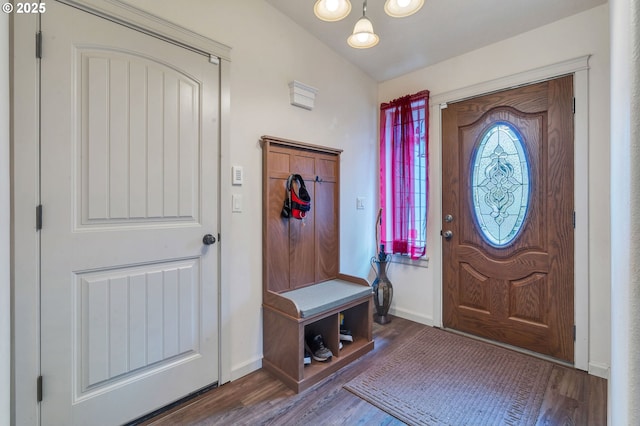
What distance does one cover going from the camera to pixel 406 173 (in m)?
2.93

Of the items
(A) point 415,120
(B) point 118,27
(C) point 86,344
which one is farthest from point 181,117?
(A) point 415,120

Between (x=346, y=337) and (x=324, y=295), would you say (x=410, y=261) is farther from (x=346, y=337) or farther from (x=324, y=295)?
(x=324, y=295)

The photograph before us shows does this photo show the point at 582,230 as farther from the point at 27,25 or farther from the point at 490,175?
the point at 27,25

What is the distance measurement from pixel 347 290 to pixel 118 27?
7.06 feet

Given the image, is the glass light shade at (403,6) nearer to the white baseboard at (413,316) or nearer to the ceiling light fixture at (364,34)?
the ceiling light fixture at (364,34)

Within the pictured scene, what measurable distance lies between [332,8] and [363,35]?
28 cm

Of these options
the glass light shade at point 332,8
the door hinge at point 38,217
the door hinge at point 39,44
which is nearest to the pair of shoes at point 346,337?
the door hinge at point 38,217

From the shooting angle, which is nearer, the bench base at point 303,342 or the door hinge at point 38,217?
the door hinge at point 38,217

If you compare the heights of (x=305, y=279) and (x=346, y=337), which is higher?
(x=305, y=279)

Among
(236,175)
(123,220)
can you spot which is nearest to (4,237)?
(123,220)

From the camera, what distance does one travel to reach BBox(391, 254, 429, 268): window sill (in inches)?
114

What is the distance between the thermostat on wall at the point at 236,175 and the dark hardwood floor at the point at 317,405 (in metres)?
1.34

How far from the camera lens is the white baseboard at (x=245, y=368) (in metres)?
1.99

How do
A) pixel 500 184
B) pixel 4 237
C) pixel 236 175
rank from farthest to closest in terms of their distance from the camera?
pixel 500 184 < pixel 236 175 < pixel 4 237
